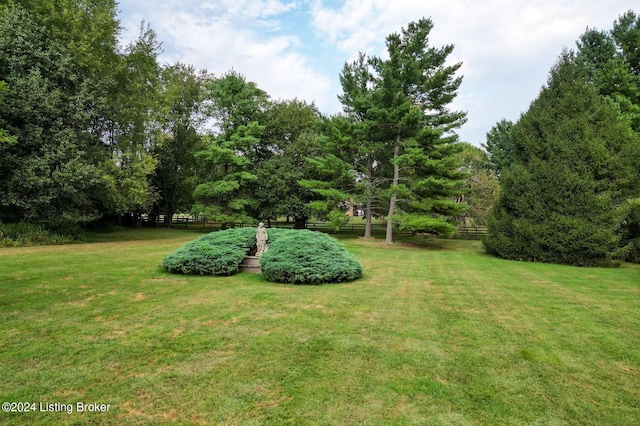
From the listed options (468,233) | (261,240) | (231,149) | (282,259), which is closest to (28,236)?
(261,240)

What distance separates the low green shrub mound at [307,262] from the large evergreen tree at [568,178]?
9.58 meters

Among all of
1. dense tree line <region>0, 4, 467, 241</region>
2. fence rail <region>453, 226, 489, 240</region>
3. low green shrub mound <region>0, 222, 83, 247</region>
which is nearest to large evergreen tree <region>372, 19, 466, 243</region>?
dense tree line <region>0, 4, 467, 241</region>

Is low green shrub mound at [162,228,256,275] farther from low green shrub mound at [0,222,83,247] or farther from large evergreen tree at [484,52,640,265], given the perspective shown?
large evergreen tree at [484,52,640,265]

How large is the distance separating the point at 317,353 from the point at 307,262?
15.5 ft

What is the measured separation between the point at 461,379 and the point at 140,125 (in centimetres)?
2366

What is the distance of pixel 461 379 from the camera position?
13.1 ft

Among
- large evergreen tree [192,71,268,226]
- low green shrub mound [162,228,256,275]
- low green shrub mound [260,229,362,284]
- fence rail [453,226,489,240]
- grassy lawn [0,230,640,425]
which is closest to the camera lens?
grassy lawn [0,230,640,425]

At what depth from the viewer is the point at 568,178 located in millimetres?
13898

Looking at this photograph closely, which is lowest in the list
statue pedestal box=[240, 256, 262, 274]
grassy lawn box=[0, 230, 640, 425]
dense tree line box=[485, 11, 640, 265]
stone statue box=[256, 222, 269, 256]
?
grassy lawn box=[0, 230, 640, 425]

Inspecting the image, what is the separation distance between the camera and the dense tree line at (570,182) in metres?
13.6

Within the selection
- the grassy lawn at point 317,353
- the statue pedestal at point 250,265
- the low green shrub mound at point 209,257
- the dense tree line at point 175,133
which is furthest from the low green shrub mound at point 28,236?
the statue pedestal at point 250,265

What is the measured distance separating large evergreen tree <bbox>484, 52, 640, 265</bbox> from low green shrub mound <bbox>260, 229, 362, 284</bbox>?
9.58m

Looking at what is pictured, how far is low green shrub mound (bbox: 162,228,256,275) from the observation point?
32.9 ft

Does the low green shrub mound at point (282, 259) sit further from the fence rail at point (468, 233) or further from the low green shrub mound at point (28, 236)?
the fence rail at point (468, 233)
